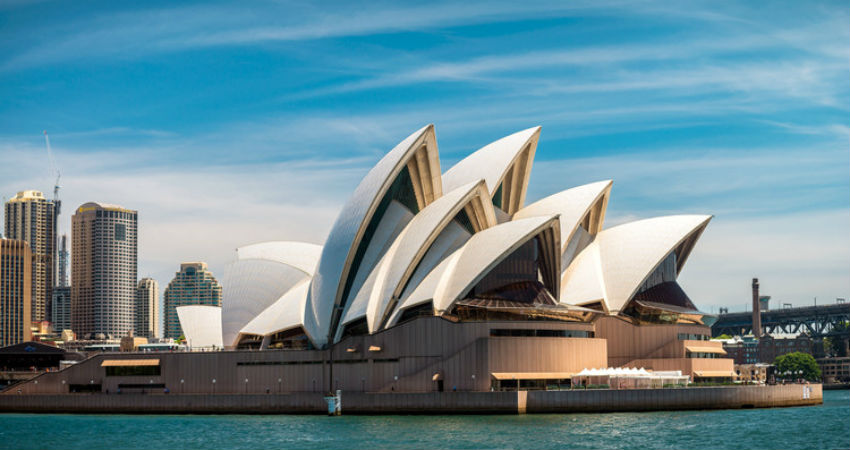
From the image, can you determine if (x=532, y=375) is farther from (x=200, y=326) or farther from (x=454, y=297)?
(x=200, y=326)

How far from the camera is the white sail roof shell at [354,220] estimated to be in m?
73.4

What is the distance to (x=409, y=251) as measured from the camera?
239 ft

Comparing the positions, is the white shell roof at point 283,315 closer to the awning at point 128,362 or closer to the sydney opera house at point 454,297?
the sydney opera house at point 454,297

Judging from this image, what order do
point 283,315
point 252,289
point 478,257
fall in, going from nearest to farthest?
1. point 478,257
2. point 283,315
3. point 252,289

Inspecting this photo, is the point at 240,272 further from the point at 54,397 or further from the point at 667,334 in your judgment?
the point at 667,334

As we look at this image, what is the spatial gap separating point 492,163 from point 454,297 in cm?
1473

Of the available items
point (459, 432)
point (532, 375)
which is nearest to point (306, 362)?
point (532, 375)

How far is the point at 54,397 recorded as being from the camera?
273ft

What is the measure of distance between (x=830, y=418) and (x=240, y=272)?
4955cm

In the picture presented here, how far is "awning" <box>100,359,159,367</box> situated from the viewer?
270ft

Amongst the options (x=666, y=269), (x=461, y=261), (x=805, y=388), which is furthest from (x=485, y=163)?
(x=805, y=388)

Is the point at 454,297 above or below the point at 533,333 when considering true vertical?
above

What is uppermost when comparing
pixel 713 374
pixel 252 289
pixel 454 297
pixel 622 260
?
pixel 622 260

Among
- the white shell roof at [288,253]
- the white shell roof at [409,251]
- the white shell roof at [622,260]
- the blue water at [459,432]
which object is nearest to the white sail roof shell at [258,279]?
the white shell roof at [288,253]
